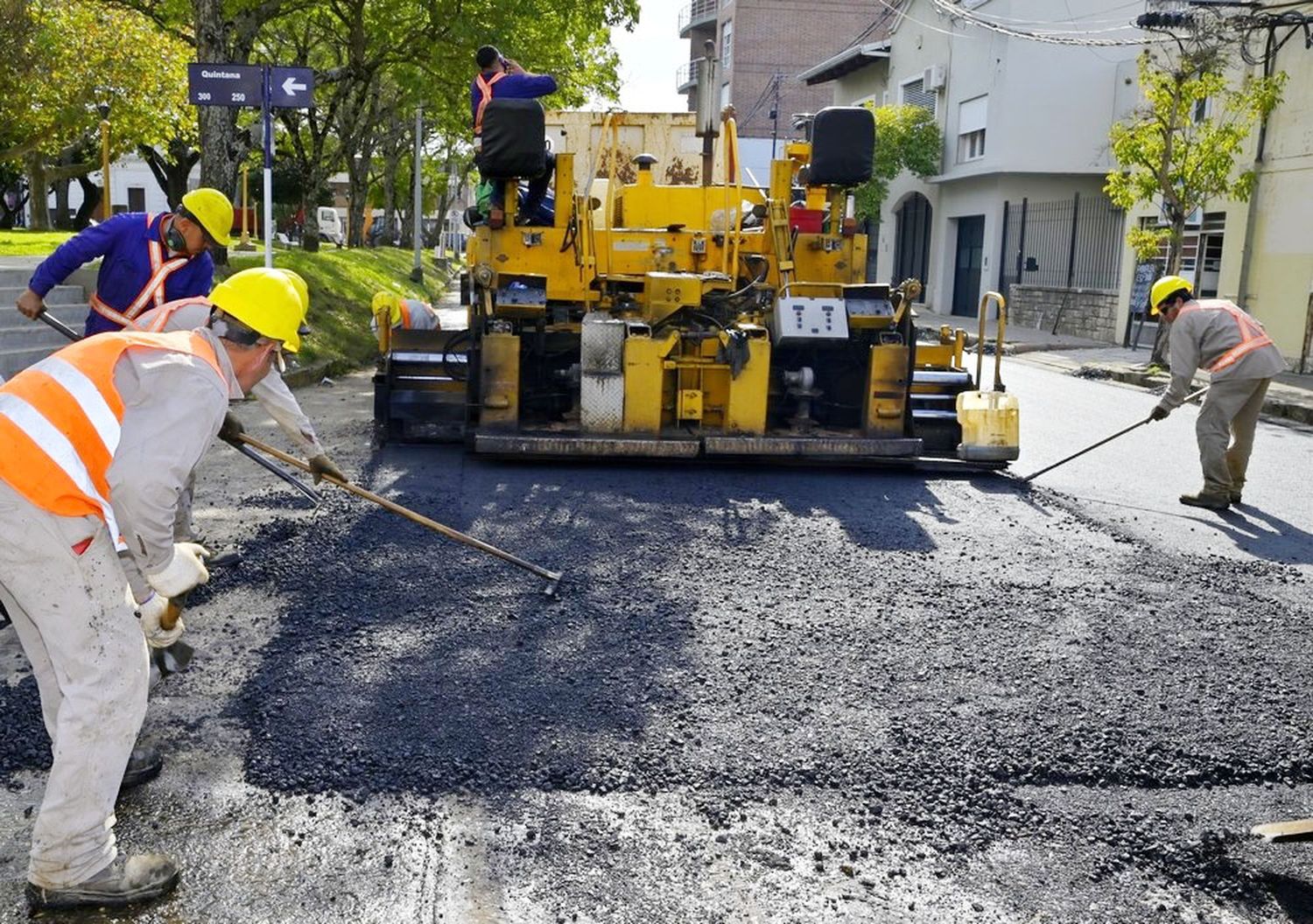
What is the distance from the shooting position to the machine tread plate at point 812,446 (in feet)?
26.0

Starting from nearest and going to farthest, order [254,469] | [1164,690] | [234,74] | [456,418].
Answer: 1. [1164,690]
2. [254,469]
3. [456,418]
4. [234,74]

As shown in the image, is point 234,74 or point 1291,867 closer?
point 1291,867

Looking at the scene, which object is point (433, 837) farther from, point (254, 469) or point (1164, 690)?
point (254, 469)

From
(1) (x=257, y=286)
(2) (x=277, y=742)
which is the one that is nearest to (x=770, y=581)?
(2) (x=277, y=742)

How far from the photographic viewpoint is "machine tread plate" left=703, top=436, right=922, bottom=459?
7.93 meters

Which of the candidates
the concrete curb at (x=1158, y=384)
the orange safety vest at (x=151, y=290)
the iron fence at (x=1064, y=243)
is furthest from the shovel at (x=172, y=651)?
the iron fence at (x=1064, y=243)

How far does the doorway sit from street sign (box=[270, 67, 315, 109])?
2038cm

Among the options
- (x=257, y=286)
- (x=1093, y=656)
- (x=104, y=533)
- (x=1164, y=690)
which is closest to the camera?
(x=104, y=533)

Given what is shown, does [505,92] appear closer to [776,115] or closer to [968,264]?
[968,264]

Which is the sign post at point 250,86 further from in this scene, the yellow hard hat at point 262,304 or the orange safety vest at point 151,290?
the yellow hard hat at point 262,304

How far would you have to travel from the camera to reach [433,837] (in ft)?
10.6

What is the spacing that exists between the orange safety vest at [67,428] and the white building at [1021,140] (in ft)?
74.1

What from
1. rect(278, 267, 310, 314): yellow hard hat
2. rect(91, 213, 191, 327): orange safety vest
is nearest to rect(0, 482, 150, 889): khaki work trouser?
rect(278, 267, 310, 314): yellow hard hat

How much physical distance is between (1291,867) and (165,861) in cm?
281
